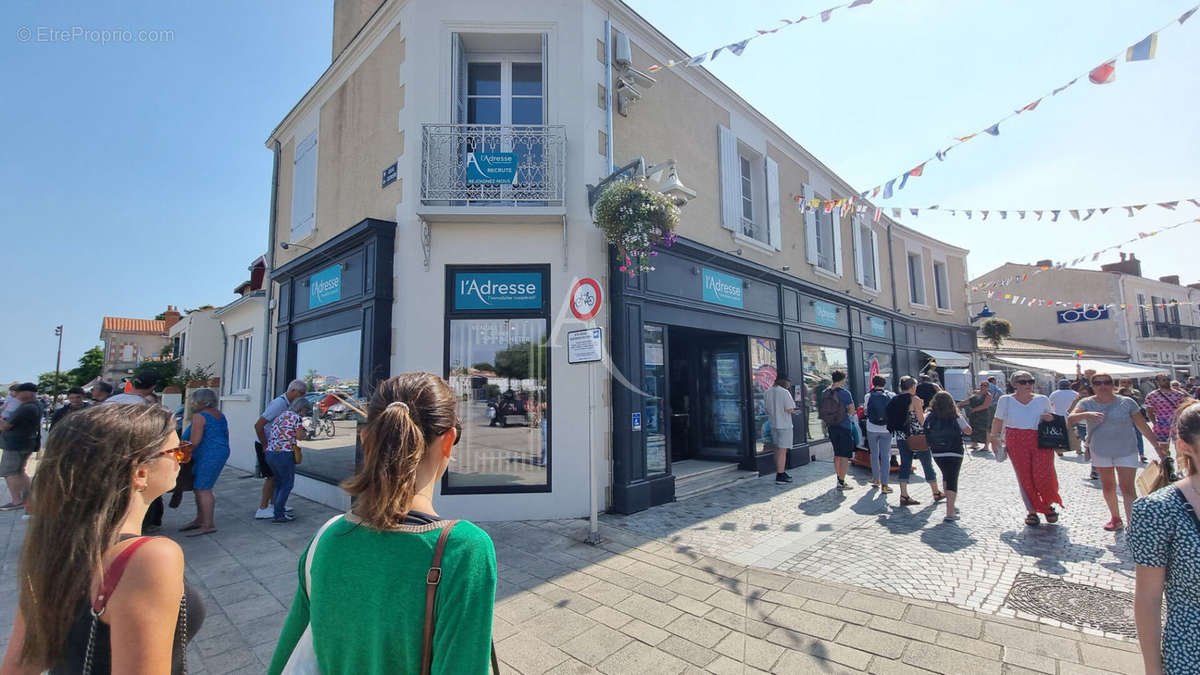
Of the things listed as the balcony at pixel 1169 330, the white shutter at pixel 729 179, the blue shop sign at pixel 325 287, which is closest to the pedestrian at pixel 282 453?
the blue shop sign at pixel 325 287

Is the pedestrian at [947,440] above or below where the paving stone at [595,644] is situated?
above

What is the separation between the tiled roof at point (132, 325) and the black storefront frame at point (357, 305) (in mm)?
39498

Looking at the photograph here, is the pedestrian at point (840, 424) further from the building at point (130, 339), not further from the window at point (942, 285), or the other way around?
the building at point (130, 339)

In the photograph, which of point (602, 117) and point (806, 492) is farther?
point (806, 492)

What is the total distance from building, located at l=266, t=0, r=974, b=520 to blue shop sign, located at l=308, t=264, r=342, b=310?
4 centimetres

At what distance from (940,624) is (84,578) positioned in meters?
4.29

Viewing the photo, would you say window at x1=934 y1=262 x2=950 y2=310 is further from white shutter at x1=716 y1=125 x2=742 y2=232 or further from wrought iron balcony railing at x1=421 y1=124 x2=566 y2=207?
wrought iron balcony railing at x1=421 y1=124 x2=566 y2=207

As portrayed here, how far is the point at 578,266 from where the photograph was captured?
6.19m

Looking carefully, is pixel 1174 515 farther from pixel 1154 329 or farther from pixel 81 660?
pixel 1154 329

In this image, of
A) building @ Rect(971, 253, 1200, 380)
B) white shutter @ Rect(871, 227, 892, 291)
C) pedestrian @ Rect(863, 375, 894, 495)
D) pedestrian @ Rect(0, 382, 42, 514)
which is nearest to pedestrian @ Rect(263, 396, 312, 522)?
pedestrian @ Rect(0, 382, 42, 514)

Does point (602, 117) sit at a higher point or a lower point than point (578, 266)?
higher

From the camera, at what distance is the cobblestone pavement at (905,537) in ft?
13.2

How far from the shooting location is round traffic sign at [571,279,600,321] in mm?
4863

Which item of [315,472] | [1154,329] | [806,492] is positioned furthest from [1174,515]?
[1154,329]
